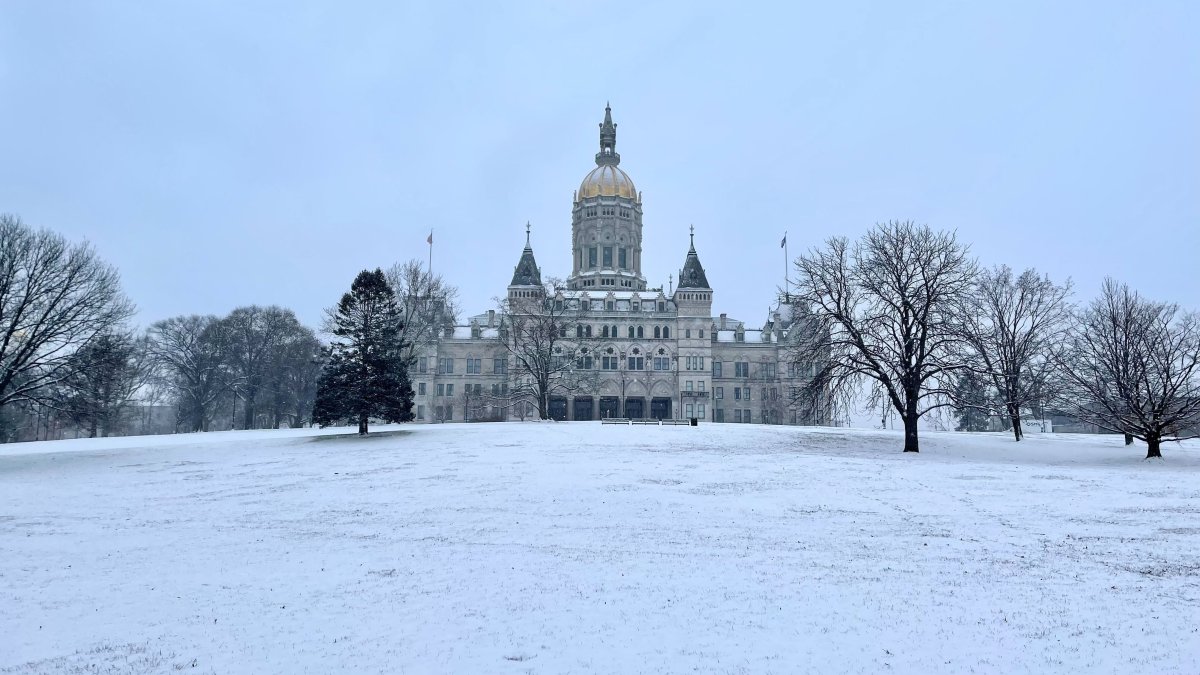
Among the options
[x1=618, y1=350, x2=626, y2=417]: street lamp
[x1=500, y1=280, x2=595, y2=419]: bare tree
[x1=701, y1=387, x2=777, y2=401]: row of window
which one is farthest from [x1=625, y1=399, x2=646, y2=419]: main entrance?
[x1=500, y1=280, x2=595, y2=419]: bare tree

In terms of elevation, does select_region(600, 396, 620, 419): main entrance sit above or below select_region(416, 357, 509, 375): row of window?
below

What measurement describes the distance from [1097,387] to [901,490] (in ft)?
55.9

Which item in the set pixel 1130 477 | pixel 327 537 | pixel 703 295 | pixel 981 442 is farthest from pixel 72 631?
pixel 703 295

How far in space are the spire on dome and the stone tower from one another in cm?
367

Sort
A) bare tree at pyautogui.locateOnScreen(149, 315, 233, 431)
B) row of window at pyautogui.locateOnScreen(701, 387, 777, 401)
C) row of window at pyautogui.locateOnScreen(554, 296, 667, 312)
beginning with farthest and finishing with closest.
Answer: row of window at pyautogui.locateOnScreen(701, 387, 777, 401) → row of window at pyautogui.locateOnScreen(554, 296, 667, 312) → bare tree at pyautogui.locateOnScreen(149, 315, 233, 431)

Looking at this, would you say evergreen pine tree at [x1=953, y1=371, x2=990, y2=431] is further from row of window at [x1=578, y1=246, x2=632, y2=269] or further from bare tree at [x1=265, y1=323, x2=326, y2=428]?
row of window at [x1=578, y1=246, x2=632, y2=269]

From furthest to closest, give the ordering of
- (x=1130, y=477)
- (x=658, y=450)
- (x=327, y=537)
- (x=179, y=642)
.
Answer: (x=658, y=450)
(x=1130, y=477)
(x=327, y=537)
(x=179, y=642)

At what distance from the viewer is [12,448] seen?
34.5 metres

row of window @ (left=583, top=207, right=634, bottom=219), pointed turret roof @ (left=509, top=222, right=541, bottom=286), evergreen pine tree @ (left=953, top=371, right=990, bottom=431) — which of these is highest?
row of window @ (left=583, top=207, right=634, bottom=219)

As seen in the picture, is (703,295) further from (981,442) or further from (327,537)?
(327,537)

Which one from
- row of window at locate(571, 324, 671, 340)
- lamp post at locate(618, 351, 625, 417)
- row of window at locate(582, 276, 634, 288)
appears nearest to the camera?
lamp post at locate(618, 351, 625, 417)

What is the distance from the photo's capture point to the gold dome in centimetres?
8850

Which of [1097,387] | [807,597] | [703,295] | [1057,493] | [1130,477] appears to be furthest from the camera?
[703,295]

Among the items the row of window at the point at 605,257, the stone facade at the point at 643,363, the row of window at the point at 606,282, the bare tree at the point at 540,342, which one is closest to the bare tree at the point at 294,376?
the stone facade at the point at 643,363
